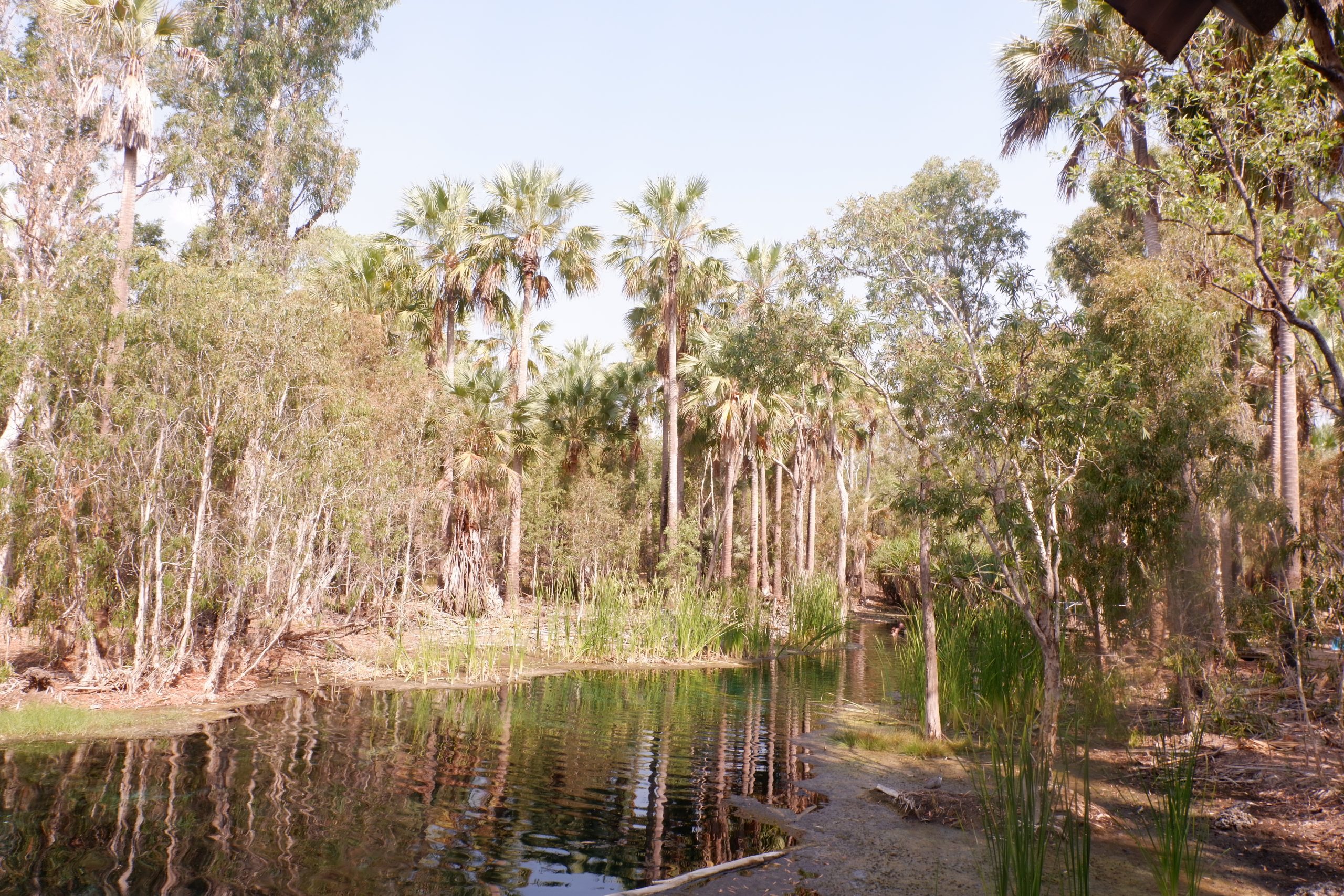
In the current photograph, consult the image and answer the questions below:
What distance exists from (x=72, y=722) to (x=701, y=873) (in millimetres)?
8678

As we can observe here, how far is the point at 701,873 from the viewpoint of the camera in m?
6.61

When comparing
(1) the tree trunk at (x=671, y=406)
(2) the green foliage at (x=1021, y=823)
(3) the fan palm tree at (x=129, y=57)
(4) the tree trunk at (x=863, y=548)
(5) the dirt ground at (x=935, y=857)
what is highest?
(3) the fan palm tree at (x=129, y=57)

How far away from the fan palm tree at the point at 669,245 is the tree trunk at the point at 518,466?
3.52 metres

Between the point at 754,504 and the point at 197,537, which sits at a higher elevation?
the point at 754,504

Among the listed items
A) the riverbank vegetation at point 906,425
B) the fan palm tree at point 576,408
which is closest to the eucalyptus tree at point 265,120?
the riverbank vegetation at point 906,425

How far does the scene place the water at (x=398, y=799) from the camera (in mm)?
6547

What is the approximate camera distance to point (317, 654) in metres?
16.9

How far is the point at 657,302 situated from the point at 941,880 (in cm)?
2449

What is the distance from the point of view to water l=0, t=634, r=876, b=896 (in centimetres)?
655

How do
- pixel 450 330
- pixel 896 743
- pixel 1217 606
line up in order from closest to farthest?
1. pixel 1217 606
2. pixel 896 743
3. pixel 450 330

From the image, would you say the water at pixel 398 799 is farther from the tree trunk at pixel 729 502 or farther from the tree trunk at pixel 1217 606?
the tree trunk at pixel 729 502

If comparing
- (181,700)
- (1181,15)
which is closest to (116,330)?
(181,700)

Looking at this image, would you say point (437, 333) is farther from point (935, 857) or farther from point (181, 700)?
point (935, 857)

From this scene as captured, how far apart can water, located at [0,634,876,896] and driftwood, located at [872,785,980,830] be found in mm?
1108
